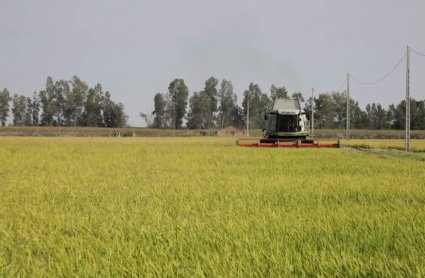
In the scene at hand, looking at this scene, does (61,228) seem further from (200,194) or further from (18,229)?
(200,194)

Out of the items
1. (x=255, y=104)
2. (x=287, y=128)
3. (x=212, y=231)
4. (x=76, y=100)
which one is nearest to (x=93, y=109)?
(x=76, y=100)

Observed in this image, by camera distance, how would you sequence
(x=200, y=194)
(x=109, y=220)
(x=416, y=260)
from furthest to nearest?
(x=200, y=194) → (x=109, y=220) → (x=416, y=260)

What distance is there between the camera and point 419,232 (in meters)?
4.25

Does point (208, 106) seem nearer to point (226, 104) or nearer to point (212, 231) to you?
point (226, 104)

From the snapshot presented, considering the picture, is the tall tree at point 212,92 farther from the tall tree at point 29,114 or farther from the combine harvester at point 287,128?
the combine harvester at point 287,128

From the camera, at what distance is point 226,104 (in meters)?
138

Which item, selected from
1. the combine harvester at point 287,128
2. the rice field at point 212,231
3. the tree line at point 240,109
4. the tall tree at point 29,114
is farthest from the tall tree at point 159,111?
the rice field at point 212,231

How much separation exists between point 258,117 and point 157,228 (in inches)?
5374

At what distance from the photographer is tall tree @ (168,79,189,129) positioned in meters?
133

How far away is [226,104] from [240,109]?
16.2 ft

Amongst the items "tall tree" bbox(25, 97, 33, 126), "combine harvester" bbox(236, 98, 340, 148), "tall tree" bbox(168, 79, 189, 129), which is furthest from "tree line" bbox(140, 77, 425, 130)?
"combine harvester" bbox(236, 98, 340, 148)

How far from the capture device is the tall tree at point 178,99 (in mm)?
133250

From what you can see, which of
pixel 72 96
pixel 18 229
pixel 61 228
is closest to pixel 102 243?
pixel 61 228

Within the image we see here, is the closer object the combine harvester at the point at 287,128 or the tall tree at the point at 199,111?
the combine harvester at the point at 287,128
